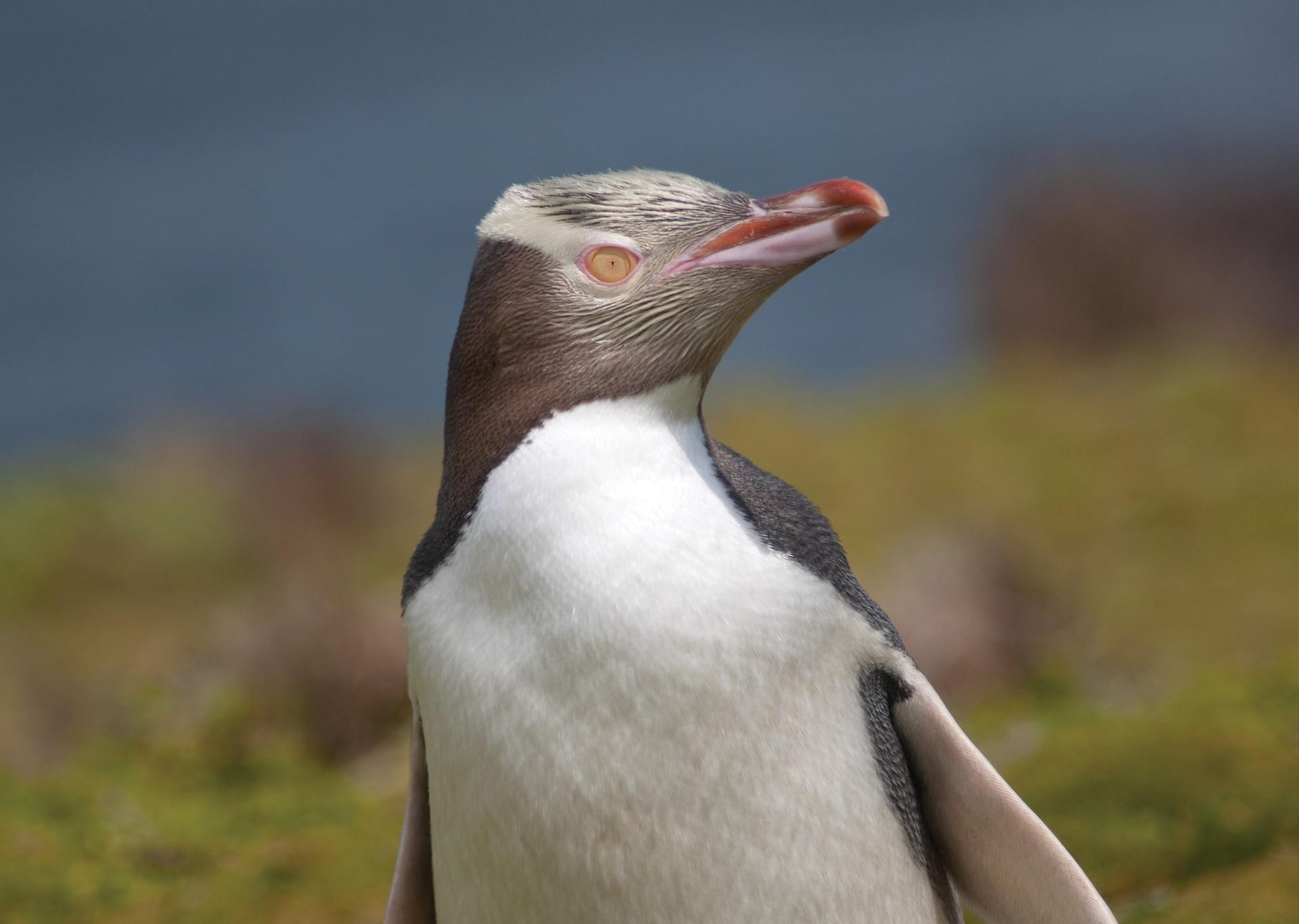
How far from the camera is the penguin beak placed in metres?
2.15

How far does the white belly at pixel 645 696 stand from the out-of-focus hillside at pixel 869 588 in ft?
4.93

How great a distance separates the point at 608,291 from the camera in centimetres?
221

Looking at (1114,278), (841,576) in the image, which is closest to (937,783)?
(841,576)

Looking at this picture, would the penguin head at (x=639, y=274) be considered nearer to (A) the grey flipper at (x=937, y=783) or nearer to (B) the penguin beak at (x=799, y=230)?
(B) the penguin beak at (x=799, y=230)

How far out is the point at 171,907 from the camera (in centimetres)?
412

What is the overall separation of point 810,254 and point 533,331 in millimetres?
446

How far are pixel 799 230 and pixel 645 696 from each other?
2.45 feet

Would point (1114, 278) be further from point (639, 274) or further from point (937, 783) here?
point (639, 274)

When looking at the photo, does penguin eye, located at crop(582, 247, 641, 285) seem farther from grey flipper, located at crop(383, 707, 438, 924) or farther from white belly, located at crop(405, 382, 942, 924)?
grey flipper, located at crop(383, 707, 438, 924)

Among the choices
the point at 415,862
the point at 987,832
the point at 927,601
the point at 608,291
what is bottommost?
the point at 927,601

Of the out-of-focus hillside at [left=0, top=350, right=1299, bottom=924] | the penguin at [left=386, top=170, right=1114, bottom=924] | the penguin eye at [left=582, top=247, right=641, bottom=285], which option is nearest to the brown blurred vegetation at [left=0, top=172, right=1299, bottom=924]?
the out-of-focus hillside at [left=0, top=350, right=1299, bottom=924]

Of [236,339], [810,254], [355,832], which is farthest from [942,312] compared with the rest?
[236,339]

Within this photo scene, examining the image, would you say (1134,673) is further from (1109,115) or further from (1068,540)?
(1109,115)

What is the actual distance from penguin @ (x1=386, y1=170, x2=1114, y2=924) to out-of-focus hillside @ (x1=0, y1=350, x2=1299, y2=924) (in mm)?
1481
